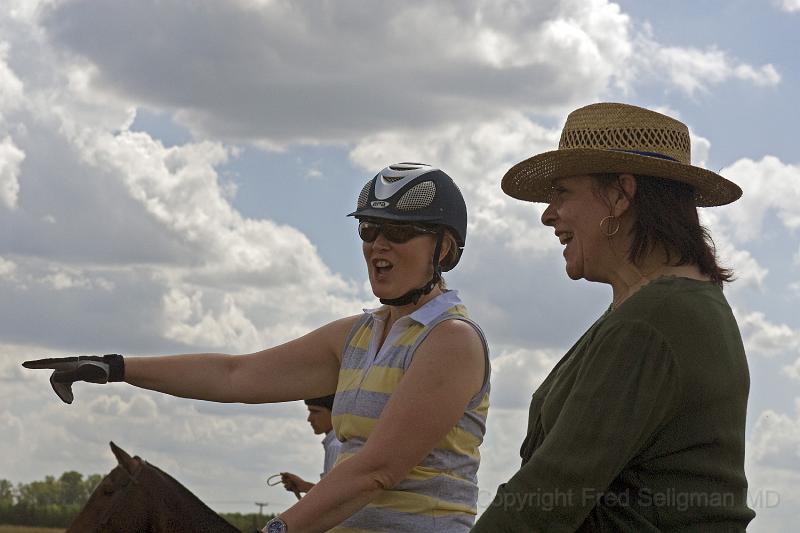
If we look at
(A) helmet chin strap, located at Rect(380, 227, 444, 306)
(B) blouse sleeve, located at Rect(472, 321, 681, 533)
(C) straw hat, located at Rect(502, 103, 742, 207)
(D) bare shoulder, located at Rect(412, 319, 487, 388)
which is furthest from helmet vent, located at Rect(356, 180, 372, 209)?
(B) blouse sleeve, located at Rect(472, 321, 681, 533)

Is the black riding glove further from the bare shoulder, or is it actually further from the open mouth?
the bare shoulder

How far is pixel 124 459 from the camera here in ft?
19.7

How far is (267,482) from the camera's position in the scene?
354 inches

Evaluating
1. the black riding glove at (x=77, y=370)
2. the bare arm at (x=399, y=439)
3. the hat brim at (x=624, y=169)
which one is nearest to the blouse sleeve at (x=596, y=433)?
the hat brim at (x=624, y=169)

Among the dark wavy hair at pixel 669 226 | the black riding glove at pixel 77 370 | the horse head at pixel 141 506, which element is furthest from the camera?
the horse head at pixel 141 506

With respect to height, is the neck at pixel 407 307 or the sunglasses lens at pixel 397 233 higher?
the sunglasses lens at pixel 397 233

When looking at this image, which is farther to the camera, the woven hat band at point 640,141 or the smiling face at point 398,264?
the smiling face at point 398,264

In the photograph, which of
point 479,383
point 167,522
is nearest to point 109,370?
point 167,522

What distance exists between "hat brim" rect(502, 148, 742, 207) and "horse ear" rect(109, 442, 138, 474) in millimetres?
2846

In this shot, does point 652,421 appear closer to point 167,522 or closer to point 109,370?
point 109,370

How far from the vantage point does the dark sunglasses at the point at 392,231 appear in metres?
4.91

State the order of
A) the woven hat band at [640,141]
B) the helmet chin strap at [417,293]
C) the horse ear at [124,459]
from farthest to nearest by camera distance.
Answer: the horse ear at [124,459] → the helmet chin strap at [417,293] → the woven hat band at [640,141]

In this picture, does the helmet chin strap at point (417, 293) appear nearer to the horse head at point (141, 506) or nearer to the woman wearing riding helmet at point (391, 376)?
the woman wearing riding helmet at point (391, 376)

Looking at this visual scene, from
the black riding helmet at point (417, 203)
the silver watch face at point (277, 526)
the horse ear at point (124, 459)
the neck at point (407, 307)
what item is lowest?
the silver watch face at point (277, 526)
